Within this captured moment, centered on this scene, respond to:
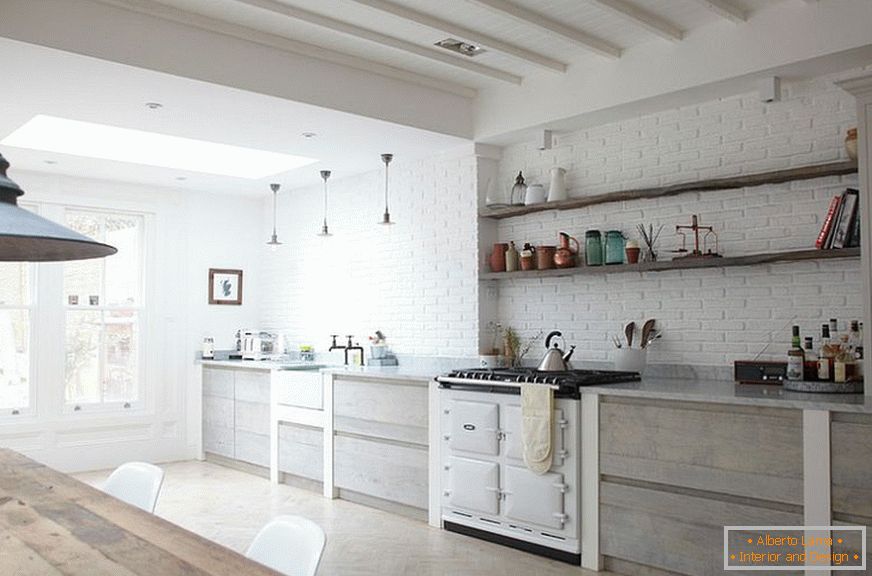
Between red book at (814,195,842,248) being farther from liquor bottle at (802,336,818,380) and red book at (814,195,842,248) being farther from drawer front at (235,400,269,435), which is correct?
drawer front at (235,400,269,435)

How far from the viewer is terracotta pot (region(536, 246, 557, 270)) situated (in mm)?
5566

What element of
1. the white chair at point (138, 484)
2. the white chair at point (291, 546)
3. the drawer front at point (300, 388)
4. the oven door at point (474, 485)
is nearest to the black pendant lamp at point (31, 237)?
the white chair at point (291, 546)

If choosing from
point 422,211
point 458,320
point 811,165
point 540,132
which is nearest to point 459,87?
point 540,132

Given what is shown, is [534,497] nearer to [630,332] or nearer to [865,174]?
[630,332]

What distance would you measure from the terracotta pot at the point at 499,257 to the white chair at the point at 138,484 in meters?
3.32

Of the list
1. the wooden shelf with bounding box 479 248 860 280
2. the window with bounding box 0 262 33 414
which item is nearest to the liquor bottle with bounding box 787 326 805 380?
the wooden shelf with bounding box 479 248 860 280

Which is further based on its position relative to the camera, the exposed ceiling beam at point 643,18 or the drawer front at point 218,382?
the drawer front at point 218,382

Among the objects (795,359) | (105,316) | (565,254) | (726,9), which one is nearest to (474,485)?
(565,254)

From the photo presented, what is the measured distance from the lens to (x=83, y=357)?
7238 millimetres

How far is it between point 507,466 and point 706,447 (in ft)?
4.08

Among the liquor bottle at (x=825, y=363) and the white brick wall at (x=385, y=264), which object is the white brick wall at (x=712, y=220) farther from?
the white brick wall at (x=385, y=264)

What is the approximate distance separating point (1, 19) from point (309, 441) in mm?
3665

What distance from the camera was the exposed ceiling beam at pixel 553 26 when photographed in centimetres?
→ 421

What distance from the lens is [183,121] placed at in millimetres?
5250
